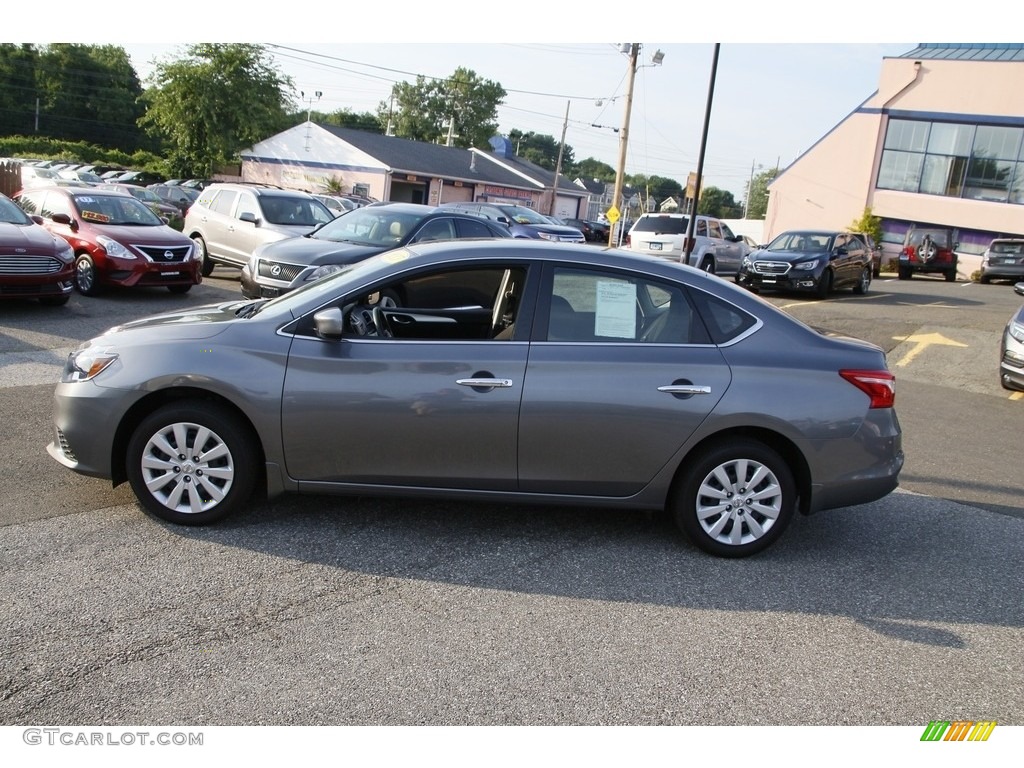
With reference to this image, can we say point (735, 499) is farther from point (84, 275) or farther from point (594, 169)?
point (594, 169)

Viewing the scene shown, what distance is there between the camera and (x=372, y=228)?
510 inches

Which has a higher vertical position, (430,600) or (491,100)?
(491,100)

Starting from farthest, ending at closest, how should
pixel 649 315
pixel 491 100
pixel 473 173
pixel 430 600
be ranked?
pixel 491 100 < pixel 473 173 < pixel 649 315 < pixel 430 600

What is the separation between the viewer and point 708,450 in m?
4.95

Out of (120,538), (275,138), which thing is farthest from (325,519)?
(275,138)

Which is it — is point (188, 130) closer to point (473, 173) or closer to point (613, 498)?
point (473, 173)

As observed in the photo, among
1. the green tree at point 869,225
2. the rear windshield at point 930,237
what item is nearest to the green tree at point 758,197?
the green tree at point 869,225

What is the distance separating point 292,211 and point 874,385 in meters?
12.5

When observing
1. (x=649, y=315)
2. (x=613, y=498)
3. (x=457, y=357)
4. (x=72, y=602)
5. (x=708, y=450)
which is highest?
(x=649, y=315)

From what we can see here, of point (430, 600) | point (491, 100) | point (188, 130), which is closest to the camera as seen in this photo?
point (430, 600)

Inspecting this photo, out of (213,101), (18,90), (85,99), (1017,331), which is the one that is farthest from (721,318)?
(18,90)

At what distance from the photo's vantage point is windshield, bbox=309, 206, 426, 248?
1276 cm

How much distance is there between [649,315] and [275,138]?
Result: 52.8 meters
